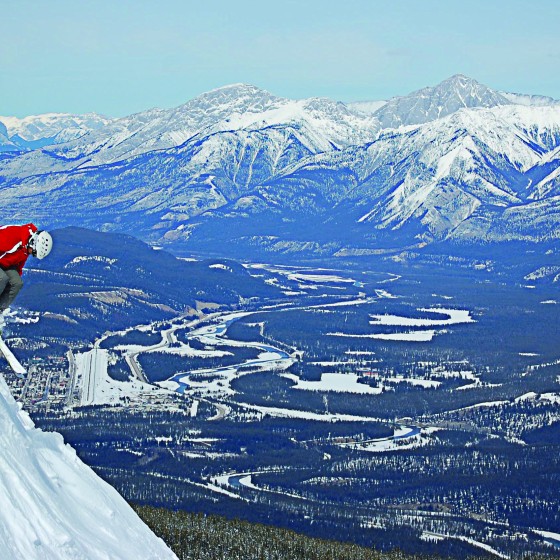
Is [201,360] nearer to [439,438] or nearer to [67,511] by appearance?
[439,438]

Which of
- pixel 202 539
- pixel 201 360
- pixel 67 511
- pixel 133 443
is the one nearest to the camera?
pixel 67 511

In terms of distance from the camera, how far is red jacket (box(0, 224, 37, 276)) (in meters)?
16.1

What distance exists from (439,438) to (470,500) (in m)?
25.5

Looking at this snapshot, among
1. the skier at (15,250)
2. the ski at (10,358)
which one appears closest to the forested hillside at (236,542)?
the ski at (10,358)

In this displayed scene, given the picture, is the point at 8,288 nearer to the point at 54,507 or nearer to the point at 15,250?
the point at 15,250

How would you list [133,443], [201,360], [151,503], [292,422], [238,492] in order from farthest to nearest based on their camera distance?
1. [201,360]
2. [292,422]
3. [133,443]
4. [238,492]
5. [151,503]

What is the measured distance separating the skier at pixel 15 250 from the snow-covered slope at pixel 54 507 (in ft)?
4.27

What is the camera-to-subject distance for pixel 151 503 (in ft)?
305

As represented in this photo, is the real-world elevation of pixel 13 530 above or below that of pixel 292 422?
above

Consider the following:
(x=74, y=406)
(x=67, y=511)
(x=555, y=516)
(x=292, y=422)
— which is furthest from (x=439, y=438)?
(x=67, y=511)

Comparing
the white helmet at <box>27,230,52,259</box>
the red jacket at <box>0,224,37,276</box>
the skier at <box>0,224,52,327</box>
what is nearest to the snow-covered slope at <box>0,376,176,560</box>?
the skier at <box>0,224,52,327</box>

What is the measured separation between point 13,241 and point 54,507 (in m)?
3.57

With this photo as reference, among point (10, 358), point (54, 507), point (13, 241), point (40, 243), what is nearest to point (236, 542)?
point (54, 507)

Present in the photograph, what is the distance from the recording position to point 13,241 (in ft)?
52.9
